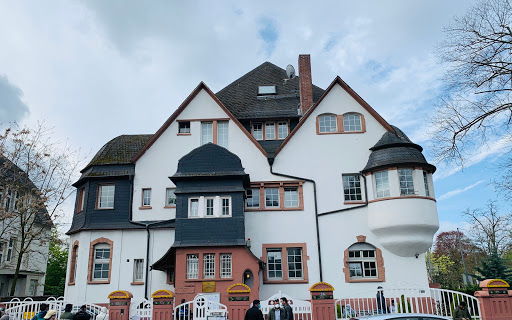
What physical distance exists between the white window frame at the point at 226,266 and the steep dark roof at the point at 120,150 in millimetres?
8437

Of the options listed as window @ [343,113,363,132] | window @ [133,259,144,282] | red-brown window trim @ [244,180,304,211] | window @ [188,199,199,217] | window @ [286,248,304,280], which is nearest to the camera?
window @ [188,199,199,217]

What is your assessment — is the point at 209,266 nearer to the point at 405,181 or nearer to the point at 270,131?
the point at 270,131

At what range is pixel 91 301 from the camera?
22172mm

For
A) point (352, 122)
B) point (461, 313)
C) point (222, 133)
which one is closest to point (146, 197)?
point (222, 133)

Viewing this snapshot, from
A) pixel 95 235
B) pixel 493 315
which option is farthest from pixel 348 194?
pixel 95 235

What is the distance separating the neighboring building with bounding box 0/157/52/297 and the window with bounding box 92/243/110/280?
273 inches

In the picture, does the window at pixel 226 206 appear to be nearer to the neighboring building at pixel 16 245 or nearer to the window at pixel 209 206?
the window at pixel 209 206

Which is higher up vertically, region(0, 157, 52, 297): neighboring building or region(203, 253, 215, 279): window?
region(0, 157, 52, 297): neighboring building

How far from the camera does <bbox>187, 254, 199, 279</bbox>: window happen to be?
2017 centimetres

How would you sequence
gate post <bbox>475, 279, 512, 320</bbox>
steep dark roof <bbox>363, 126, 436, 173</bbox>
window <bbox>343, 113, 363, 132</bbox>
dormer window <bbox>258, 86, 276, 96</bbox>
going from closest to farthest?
1. gate post <bbox>475, 279, 512, 320</bbox>
2. steep dark roof <bbox>363, 126, 436, 173</bbox>
3. window <bbox>343, 113, 363, 132</bbox>
4. dormer window <bbox>258, 86, 276, 96</bbox>

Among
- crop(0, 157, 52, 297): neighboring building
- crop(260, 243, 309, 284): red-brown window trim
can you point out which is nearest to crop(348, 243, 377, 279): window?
crop(260, 243, 309, 284): red-brown window trim

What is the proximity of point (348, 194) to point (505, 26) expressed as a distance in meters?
11.1

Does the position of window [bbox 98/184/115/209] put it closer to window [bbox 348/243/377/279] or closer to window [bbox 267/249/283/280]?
window [bbox 267/249/283/280]

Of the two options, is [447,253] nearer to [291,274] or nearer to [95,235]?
[291,274]
